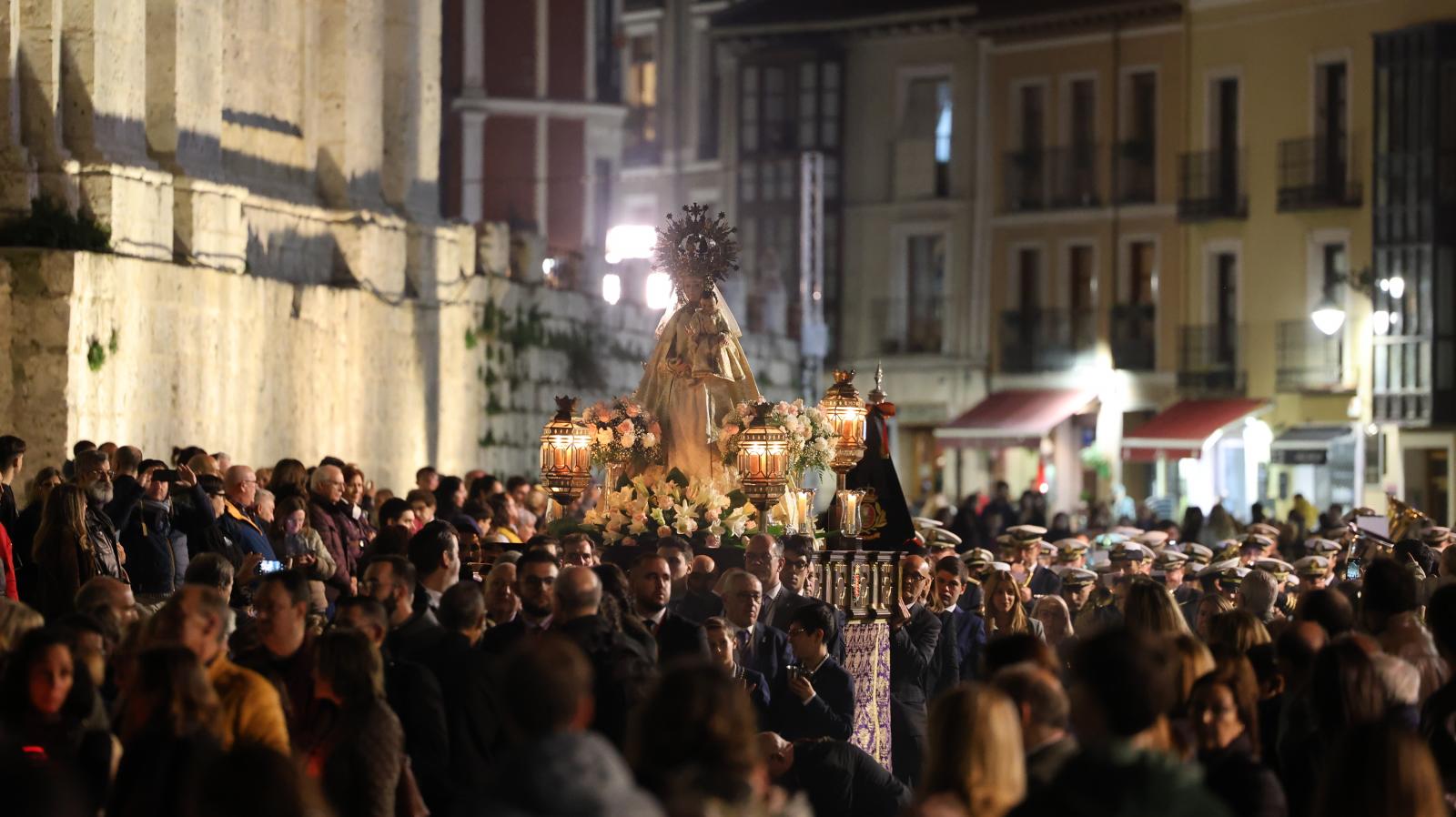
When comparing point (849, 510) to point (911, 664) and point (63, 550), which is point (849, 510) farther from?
point (63, 550)

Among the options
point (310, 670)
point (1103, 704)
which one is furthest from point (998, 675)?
point (310, 670)

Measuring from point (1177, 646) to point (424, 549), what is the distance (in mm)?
3317

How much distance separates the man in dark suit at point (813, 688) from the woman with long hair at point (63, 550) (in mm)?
3512

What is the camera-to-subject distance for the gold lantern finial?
1500 centimetres

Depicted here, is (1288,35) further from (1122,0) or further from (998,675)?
(998,675)

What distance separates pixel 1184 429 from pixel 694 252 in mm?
26551

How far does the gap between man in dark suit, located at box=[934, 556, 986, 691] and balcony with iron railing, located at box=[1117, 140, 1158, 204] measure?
29.7 metres

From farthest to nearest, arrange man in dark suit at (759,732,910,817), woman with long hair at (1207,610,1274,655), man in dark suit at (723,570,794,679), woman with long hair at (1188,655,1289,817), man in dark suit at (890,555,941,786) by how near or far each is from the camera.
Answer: man in dark suit at (890,555,941,786)
man in dark suit at (723,570,794,679)
man in dark suit at (759,732,910,817)
woman with long hair at (1207,610,1274,655)
woman with long hair at (1188,655,1289,817)

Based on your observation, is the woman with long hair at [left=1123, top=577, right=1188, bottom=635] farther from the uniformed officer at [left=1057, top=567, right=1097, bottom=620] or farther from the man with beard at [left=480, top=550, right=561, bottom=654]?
the uniformed officer at [left=1057, top=567, right=1097, bottom=620]

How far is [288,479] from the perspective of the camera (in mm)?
16609

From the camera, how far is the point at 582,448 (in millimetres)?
15047

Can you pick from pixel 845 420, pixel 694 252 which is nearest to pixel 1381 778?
pixel 845 420

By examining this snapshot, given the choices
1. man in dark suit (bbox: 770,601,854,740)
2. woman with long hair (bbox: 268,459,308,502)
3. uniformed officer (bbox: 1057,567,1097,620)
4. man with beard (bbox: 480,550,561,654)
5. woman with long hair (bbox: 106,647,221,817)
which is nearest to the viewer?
woman with long hair (bbox: 106,647,221,817)

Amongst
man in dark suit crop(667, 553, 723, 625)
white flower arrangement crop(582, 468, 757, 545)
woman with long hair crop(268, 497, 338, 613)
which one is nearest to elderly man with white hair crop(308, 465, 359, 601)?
woman with long hair crop(268, 497, 338, 613)
